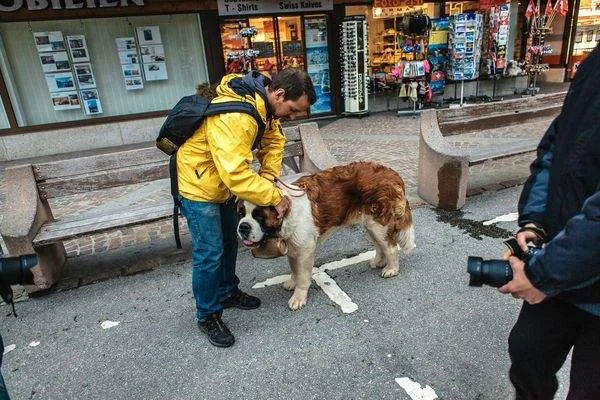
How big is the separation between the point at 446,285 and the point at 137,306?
268cm

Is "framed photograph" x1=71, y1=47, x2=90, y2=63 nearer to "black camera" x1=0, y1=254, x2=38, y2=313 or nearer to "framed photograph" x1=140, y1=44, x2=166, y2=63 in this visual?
"framed photograph" x1=140, y1=44, x2=166, y2=63

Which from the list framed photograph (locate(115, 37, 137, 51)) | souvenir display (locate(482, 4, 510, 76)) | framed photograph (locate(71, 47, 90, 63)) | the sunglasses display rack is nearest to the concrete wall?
framed photograph (locate(71, 47, 90, 63))

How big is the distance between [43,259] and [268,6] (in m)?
8.98

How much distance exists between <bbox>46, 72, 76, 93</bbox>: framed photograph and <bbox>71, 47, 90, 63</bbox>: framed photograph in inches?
14.5

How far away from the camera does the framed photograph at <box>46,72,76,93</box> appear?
386 inches

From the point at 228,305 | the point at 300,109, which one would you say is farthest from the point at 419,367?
the point at 300,109

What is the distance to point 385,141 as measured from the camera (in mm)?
8859

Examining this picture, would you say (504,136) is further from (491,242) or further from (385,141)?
(491,242)

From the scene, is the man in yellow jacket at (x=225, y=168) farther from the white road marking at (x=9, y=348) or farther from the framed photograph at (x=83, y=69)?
the framed photograph at (x=83, y=69)

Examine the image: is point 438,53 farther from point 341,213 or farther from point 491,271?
point 491,271

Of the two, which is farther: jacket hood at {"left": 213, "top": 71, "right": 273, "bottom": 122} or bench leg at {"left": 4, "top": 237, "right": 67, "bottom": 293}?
bench leg at {"left": 4, "top": 237, "right": 67, "bottom": 293}

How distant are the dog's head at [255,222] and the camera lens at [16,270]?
1.26m

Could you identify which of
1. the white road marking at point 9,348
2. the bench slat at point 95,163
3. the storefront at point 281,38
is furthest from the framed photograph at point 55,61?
the white road marking at point 9,348

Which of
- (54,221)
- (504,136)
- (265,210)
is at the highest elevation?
(265,210)
